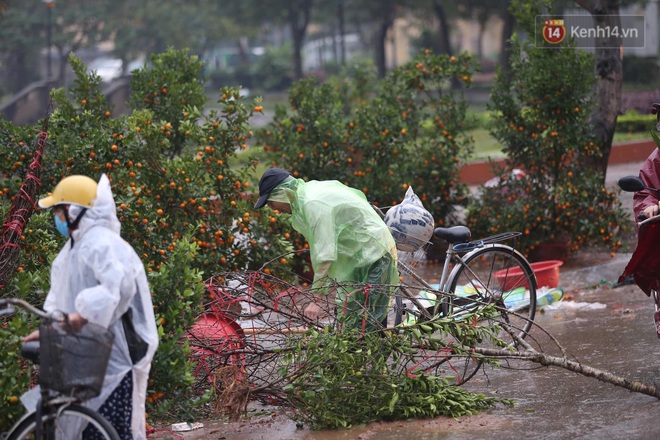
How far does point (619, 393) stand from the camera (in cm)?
575

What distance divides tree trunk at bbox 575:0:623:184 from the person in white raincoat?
7645 mm

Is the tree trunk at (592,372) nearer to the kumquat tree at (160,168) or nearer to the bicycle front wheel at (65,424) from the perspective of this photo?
the kumquat tree at (160,168)

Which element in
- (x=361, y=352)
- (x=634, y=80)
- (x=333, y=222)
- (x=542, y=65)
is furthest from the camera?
(x=634, y=80)

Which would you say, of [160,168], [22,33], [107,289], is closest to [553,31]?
[160,168]

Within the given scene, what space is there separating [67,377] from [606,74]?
883 cm

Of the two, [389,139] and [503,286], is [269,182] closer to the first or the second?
[503,286]

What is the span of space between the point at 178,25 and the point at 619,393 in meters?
35.4

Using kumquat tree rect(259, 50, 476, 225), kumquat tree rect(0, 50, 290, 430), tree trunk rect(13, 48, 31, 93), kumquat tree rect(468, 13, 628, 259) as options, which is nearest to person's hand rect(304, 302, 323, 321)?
kumquat tree rect(0, 50, 290, 430)

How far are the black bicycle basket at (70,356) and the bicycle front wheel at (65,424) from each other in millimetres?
134

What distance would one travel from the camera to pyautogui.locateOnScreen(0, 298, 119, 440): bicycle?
12.7 feet

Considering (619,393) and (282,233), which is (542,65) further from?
(619,393)

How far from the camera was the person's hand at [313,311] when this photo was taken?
19.0 feet

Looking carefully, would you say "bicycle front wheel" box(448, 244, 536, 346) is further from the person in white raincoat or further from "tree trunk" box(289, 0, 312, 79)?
"tree trunk" box(289, 0, 312, 79)

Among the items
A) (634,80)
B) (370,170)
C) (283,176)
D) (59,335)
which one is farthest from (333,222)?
(634,80)
